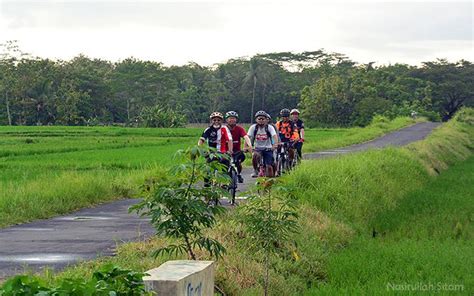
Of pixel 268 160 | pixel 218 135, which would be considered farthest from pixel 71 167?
pixel 218 135

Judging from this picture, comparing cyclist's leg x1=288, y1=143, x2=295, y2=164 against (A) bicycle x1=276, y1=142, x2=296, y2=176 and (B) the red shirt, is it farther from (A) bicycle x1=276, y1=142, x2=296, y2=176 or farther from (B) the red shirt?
(B) the red shirt

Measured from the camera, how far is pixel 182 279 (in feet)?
16.3

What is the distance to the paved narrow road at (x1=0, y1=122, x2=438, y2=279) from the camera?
854 centimetres

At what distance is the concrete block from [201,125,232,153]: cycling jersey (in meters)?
6.62

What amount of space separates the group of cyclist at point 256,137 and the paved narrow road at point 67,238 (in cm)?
182

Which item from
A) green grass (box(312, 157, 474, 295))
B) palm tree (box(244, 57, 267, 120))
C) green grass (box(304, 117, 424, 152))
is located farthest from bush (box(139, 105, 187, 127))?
green grass (box(312, 157, 474, 295))

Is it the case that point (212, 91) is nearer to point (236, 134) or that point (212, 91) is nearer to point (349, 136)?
point (349, 136)

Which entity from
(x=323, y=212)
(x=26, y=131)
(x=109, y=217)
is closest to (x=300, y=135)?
(x=323, y=212)

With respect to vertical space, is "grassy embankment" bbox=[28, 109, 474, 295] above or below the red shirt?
below

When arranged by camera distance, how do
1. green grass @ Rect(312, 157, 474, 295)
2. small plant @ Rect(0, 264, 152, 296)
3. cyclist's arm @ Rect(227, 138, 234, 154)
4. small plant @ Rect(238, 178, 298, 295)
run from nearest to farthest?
small plant @ Rect(0, 264, 152, 296), small plant @ Rect(238, 178, 298, 295), green grass @ Rect(312, 157, 474, 295), cyclist's arm @ Rect(227, 138, 234, 154)

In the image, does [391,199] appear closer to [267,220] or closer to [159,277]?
[267,220]

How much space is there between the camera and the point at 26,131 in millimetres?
46031

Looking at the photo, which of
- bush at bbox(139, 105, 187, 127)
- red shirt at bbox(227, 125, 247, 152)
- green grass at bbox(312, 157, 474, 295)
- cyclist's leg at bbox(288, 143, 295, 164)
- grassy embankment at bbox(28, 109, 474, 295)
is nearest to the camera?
grassy embankment at bbox(28, 109, 474, 295)

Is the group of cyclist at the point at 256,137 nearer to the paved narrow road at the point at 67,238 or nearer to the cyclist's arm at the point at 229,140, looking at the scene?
the cyclist's arm at the point at 229,140
